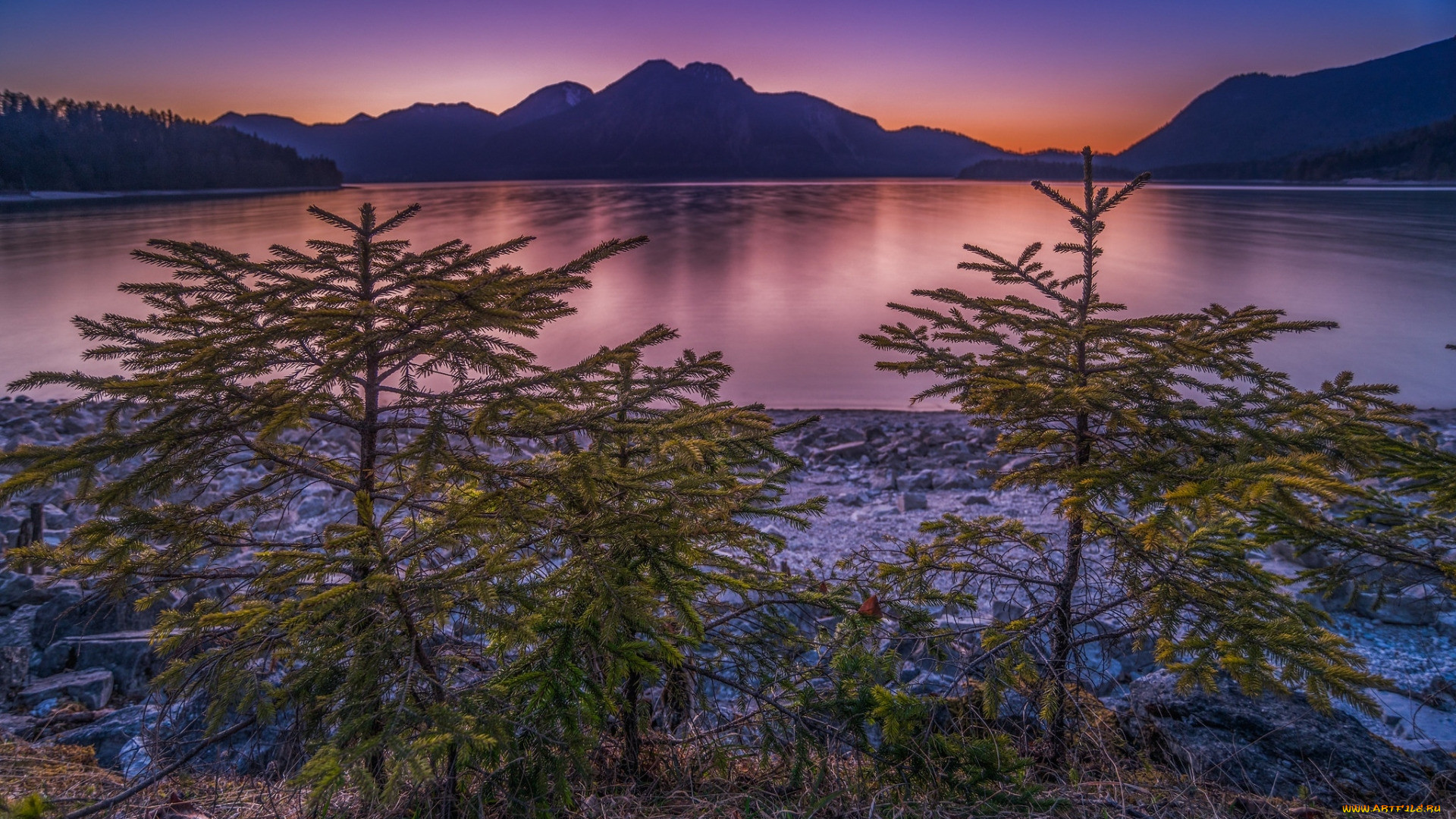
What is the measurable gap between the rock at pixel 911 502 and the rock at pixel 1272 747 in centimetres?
344

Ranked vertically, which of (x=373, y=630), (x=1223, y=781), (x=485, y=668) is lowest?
(x=1223, y=781)

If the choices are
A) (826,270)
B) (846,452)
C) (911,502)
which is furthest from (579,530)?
(826,270)

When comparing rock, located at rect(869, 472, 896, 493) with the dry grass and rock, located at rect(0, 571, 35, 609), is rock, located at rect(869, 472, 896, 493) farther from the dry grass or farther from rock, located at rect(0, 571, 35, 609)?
rock, located at rect(0, 571, 35, 609)

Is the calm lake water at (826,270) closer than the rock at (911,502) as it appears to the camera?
No

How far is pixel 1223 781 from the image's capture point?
12.6ft

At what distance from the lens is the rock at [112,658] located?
15.2 ft

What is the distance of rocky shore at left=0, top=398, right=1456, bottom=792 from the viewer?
12.9ft

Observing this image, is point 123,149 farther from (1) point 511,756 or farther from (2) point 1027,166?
(2) point 1027,166

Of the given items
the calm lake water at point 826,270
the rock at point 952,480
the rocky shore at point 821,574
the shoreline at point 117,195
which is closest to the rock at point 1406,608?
the rocky shore at point 821,574

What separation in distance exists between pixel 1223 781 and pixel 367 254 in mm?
5314

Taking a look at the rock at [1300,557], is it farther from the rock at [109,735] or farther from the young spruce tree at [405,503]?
the rock at [109,735]

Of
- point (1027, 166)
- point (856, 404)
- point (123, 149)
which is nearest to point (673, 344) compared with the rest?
point (856, 404)

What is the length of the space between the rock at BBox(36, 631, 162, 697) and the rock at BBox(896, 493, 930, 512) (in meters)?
6.72

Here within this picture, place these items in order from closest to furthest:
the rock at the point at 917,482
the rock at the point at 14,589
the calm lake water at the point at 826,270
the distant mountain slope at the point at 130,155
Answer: the rock at the point at 14,589 → the rock at the point at 917,482 → the calm lake water at the point at 826,270 → the distant mountain slope at the point at 130,155
